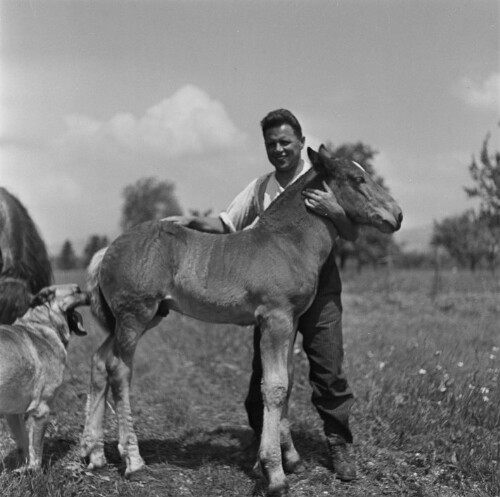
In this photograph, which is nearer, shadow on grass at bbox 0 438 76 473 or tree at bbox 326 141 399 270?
shadow on grass at bbox 0 438 76 473

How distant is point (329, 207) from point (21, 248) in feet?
9.44

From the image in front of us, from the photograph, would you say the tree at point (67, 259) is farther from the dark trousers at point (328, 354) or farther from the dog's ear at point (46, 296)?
the dark trousers at point (328, 354)

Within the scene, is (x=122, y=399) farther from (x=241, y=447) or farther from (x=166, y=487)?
(x=241, y=447)

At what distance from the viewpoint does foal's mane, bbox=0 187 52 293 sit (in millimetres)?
5461

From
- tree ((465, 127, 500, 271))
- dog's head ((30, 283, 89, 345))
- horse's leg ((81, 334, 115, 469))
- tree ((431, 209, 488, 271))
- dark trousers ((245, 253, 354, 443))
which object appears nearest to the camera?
horse's leg ((81, 334, 115, 469))

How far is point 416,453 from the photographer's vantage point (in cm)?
512

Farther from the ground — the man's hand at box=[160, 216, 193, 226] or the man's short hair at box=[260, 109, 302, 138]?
the man's short hair at box=[260, 109, 302, 138]

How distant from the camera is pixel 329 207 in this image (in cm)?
441

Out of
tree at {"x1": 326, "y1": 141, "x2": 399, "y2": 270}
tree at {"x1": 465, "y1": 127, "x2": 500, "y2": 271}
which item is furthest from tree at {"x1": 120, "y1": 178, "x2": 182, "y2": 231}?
tree at {"x1": 465, "y1": 127, "x2": 500, "y2": 271}

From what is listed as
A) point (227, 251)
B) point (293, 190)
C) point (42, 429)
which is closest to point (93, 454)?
point (42, 429)

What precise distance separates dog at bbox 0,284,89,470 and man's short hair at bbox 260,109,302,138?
194 centimetres

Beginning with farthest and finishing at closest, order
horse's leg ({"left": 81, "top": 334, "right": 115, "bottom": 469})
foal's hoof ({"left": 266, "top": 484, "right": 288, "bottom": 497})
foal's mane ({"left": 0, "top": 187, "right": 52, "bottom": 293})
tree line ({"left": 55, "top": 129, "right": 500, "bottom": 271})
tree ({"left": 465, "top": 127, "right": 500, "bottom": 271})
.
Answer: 1. tree line ({"left": 55, "top": 129, "right": 500, "bottom": 271})
2. tree ({"left": 465, "top": 127, "right": 500, "bottom": 271})
3. foal's mane ({"left": 0, "top": 187, "right": 52, "bottom": 293})
4. horse's leg ({"left": 81, "top": 334, "right": 115, "bottom": 469})
5. foal's hoof ({"left": 266, "top": 484, "right": 288, "bottom": 497})

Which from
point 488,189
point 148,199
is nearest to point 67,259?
point 148,199

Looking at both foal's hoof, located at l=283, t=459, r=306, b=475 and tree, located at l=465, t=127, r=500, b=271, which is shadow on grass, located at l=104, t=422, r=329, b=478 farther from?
tree, located at l=465, t=127, r=500, b=271
